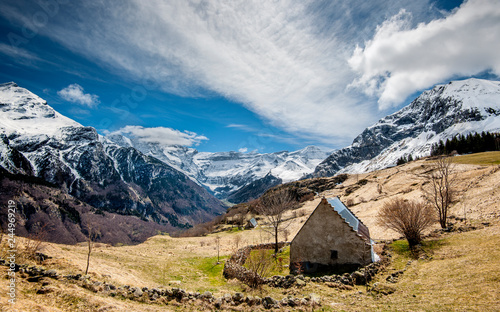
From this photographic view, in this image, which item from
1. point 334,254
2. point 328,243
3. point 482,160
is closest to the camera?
point 334,254

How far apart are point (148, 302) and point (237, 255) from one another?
20.8 meters

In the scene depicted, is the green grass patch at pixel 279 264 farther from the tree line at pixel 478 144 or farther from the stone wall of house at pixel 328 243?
the tree line at pixel 478 144

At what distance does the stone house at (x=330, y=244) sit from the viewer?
23.6 meters

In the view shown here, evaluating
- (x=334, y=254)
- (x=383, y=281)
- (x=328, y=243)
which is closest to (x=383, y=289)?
(x=383, y=281)

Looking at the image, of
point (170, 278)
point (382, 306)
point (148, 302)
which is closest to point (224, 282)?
point (170, 278)

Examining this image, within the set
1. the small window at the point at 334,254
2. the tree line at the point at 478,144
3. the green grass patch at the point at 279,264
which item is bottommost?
the green grass patch at the point at 279,264

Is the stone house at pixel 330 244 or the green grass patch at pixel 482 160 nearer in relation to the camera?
the stone house at pixel 330 244

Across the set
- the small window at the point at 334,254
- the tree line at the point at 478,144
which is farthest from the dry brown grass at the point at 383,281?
the tree line at the point at 478,144

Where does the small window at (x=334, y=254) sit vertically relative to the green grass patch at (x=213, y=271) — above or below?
above

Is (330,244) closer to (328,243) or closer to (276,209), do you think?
(328,243)

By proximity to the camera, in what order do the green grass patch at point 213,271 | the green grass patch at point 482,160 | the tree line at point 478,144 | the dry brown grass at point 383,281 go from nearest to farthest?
the dry brown grass at point 383,281 < the green grass patch at point 213,271 < the green grass patch at point 482,160 < the tree line at point 478,144

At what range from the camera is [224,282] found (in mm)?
24891

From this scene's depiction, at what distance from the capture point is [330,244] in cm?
2477

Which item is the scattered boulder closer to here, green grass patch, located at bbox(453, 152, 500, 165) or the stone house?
the stone house
